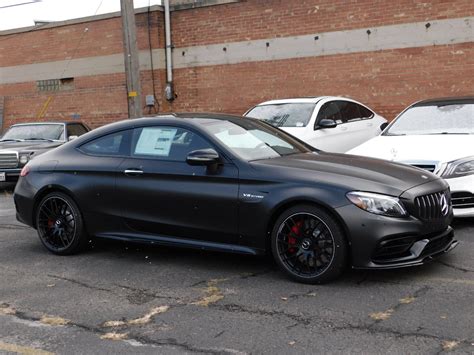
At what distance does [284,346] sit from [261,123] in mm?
3221

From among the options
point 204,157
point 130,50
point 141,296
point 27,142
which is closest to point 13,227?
point 141,296

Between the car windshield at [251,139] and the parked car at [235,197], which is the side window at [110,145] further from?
the car windshield at [251,139]

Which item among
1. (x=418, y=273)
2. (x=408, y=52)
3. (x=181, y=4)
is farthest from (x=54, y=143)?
(x=418, y=273)

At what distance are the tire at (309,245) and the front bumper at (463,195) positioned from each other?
237 cm

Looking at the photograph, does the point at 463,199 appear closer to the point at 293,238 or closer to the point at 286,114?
the point at 293,238

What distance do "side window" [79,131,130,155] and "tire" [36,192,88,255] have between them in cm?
57

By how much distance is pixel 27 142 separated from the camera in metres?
12.7

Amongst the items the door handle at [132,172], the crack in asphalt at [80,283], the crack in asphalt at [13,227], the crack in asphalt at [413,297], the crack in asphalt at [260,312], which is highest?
the door handle at [132,172]

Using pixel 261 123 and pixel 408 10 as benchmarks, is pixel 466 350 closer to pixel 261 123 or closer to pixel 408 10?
pixel 261 123

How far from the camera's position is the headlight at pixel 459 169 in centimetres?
668

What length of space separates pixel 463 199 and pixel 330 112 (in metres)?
4.10

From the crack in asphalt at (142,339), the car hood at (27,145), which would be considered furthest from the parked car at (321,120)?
the crack in asphalt at (142,339)

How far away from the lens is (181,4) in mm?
17609

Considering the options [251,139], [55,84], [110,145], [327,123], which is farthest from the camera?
[55,84]
